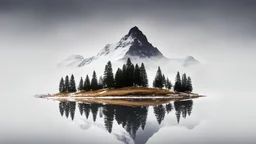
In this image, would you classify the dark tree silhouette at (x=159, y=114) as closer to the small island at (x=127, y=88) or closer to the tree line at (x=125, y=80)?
the small island at (x=127, y=88)

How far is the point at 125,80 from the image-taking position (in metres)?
106

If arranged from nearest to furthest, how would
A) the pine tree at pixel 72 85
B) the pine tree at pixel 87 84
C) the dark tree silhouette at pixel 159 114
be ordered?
the dark tree silhouette at pixel 159 114
the pine tree at pixel 87 84
the pine tree at pixel 72 85

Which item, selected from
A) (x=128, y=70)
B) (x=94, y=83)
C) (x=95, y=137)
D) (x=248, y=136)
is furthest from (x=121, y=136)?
(x=94, y=83)

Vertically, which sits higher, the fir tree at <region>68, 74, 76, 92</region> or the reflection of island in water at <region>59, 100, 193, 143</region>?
the fir tree at <region>68, 74, 76, 92</region>

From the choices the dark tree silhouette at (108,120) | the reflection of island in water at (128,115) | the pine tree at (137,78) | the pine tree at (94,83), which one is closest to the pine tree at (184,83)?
the pine tree at (137,78)

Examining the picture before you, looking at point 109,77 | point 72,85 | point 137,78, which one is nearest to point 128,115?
point 137,78

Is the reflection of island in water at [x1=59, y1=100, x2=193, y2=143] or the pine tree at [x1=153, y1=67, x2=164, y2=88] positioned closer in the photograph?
the reflection of island in water at [x1=59, y1=100, x2=193, y2=143]

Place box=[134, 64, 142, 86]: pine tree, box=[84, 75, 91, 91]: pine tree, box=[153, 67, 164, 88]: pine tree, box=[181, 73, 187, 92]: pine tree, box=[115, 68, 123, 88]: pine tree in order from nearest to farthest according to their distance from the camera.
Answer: box=[134, 64, 142, 86]: pine tree, box=[115, 68, 123, 88]: pine tree, box=[153, 67, 164, 88]: pine tree, box=[84, 75, 91, 91]: pine tree, box=[181, 73, 187, 92]: pine tree

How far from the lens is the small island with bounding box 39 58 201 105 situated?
7779cm

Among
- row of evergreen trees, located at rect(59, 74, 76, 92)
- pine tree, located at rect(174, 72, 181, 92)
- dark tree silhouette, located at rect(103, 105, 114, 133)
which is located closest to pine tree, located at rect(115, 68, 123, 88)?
pine tree, located at rect(174, 72, 181, 92)

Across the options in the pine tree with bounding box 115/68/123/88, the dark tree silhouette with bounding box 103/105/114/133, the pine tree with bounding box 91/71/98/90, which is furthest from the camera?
the pine tree with bounding box 91/71/98/90

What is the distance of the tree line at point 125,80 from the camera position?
106250 mm

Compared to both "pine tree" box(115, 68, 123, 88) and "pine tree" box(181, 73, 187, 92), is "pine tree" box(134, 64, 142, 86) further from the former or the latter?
"pine tree" box(181, 73, 187, 92)

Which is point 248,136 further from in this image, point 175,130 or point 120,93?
point 120,93
